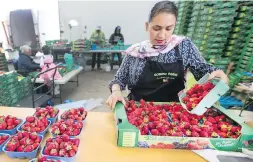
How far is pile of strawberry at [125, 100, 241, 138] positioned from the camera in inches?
37.9

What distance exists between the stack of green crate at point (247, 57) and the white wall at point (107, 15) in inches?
235

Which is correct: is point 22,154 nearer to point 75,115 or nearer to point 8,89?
point 75,115

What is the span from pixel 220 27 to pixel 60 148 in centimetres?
307

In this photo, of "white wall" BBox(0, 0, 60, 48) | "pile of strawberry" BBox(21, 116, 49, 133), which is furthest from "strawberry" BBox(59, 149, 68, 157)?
"white wall" BBox(0, 0, 60, 48)

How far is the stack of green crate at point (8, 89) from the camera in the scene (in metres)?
3.01

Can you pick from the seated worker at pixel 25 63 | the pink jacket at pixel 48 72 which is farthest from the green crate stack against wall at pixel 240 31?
the seated worker at pixel 25 63

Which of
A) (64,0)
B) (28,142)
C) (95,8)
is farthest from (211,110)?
(64,0)

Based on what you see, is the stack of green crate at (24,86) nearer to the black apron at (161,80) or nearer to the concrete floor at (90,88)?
the concrete floor at (90,88)

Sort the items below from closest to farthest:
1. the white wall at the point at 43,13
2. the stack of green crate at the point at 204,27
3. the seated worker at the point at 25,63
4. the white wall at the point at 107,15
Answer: the stack of green crate at the point at 204,27 → the seated worker at the point at 25,63 → the white wall at the point at 43,13 → the white wall at the point at 107,15

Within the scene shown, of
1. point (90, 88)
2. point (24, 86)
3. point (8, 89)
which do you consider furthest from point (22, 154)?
point (90, 88)

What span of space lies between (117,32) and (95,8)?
1774 mm

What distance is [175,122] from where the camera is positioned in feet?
3.45

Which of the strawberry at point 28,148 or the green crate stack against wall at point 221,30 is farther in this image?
the green crate stack against wall at point 221,30

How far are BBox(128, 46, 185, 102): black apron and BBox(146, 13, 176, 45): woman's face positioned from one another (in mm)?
213
